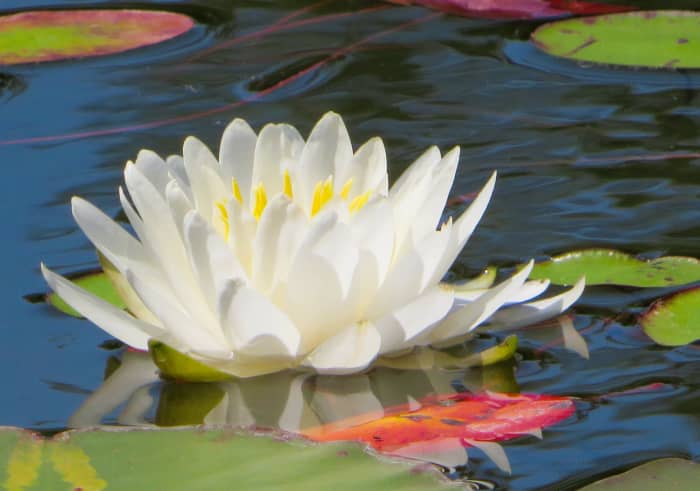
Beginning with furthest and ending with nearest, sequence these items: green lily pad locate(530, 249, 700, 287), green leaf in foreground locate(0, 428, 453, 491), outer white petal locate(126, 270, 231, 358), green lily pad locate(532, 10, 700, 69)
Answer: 1. green lily pad locate(532, 10, 700, 69)
2. green lily pad locate(530, 249, 700, 287)
3. outer white petal locate(126, 270, 231, 358)
4. green leaf in foreground locate(0, 428, 453, 491)

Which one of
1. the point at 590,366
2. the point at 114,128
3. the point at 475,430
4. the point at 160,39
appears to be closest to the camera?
the point at 475,430

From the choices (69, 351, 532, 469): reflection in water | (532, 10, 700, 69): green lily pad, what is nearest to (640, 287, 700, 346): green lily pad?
(69, 351, 532, 469): reflection in water

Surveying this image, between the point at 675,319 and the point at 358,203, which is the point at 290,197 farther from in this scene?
the point at 675,319

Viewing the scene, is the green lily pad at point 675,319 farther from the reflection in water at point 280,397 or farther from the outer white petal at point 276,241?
the outer white petal at point 276,241

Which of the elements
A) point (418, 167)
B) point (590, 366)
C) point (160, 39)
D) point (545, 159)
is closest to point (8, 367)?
point (418, 167)

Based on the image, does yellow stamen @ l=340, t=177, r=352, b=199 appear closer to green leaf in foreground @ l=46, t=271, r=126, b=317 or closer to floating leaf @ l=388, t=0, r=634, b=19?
green leaf in foreground @ l=46, t=271, r=126, b=317

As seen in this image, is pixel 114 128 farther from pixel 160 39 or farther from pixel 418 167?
pixel 418 167

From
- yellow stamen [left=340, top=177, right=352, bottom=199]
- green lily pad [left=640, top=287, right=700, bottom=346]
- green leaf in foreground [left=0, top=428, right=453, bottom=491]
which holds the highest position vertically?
yellow stamen [left=340, top=177, right=352, bottom=199]
